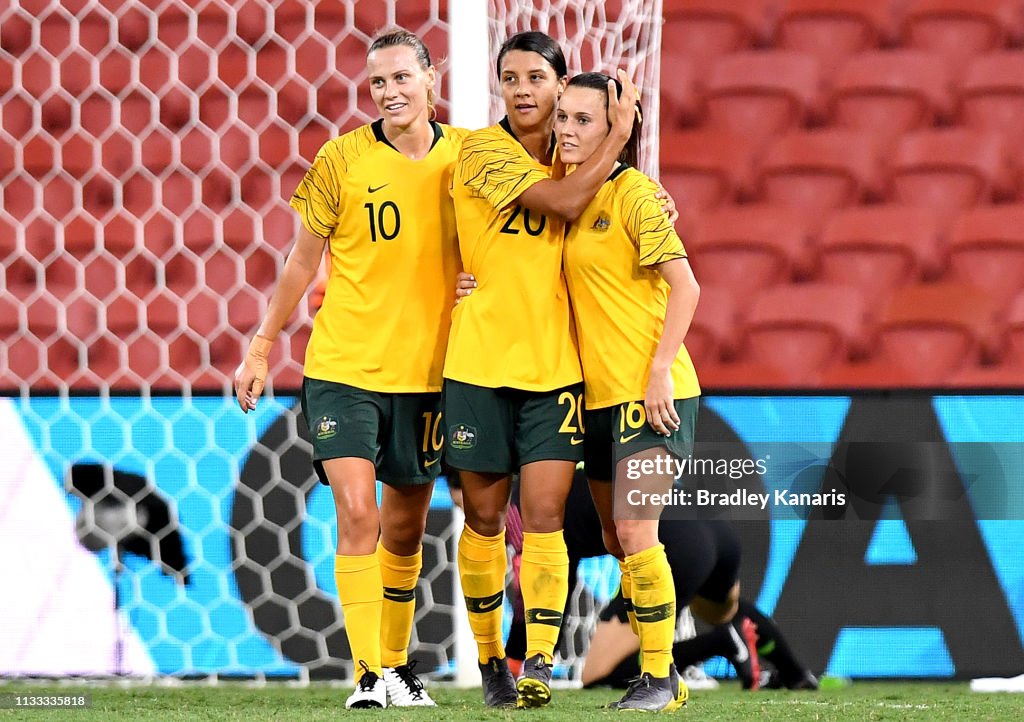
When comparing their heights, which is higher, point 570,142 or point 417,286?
point 570,142

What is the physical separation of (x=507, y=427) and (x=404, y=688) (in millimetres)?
573

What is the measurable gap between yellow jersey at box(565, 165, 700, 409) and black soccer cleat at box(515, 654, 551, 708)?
441mm

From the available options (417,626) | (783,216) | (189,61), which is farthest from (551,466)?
(189,61)

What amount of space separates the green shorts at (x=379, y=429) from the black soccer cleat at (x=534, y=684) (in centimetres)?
41

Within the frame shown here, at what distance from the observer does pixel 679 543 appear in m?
2.98

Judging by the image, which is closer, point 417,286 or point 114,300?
point 417,286

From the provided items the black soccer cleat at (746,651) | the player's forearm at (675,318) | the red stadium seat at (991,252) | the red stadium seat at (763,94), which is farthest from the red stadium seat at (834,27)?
the player's forearm at (675,318)

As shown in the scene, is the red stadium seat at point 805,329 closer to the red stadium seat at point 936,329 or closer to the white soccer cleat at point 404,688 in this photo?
the red stadium seat at point 936,329

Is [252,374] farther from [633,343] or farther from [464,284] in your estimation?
[633,343]

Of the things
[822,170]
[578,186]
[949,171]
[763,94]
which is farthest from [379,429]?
[949,171]

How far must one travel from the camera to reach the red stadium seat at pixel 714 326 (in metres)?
3.88

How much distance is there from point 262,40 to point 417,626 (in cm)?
185

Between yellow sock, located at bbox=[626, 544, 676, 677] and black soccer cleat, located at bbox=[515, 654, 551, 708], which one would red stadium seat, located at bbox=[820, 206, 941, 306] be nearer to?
yellow sock, located at bbox=[626, 544, 676, 677]

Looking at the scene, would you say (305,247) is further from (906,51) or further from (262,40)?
(906,51)
